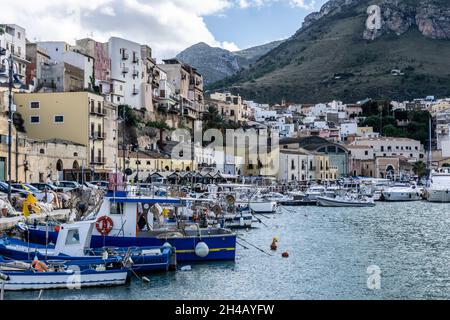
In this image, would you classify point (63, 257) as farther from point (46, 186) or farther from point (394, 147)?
point (394, 147)

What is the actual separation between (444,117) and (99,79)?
298ft

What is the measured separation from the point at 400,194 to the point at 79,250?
72.2 m

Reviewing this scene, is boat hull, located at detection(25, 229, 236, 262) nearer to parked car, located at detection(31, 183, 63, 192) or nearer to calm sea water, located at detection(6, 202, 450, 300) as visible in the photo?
calm sea water, located at detection(6, 202, 450, 300)

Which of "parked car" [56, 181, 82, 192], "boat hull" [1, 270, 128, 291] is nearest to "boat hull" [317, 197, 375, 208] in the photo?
"parked car" [56, 181, 82, 192]

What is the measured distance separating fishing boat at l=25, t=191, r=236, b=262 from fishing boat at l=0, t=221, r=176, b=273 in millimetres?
1649

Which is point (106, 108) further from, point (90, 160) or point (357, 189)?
point (357, 189)

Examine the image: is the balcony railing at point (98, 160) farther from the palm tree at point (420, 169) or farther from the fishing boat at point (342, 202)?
the palm tree at point (420, 169)

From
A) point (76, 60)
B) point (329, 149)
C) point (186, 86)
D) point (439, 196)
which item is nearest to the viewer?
point (76, 60)

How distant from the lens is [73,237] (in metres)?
23.7

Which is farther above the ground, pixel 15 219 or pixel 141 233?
pixel 15 219

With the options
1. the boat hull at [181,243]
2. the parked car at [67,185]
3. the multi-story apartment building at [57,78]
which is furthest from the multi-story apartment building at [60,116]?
the boat hull at [181,243]

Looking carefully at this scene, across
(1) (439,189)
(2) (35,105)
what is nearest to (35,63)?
(2) (35,105)
